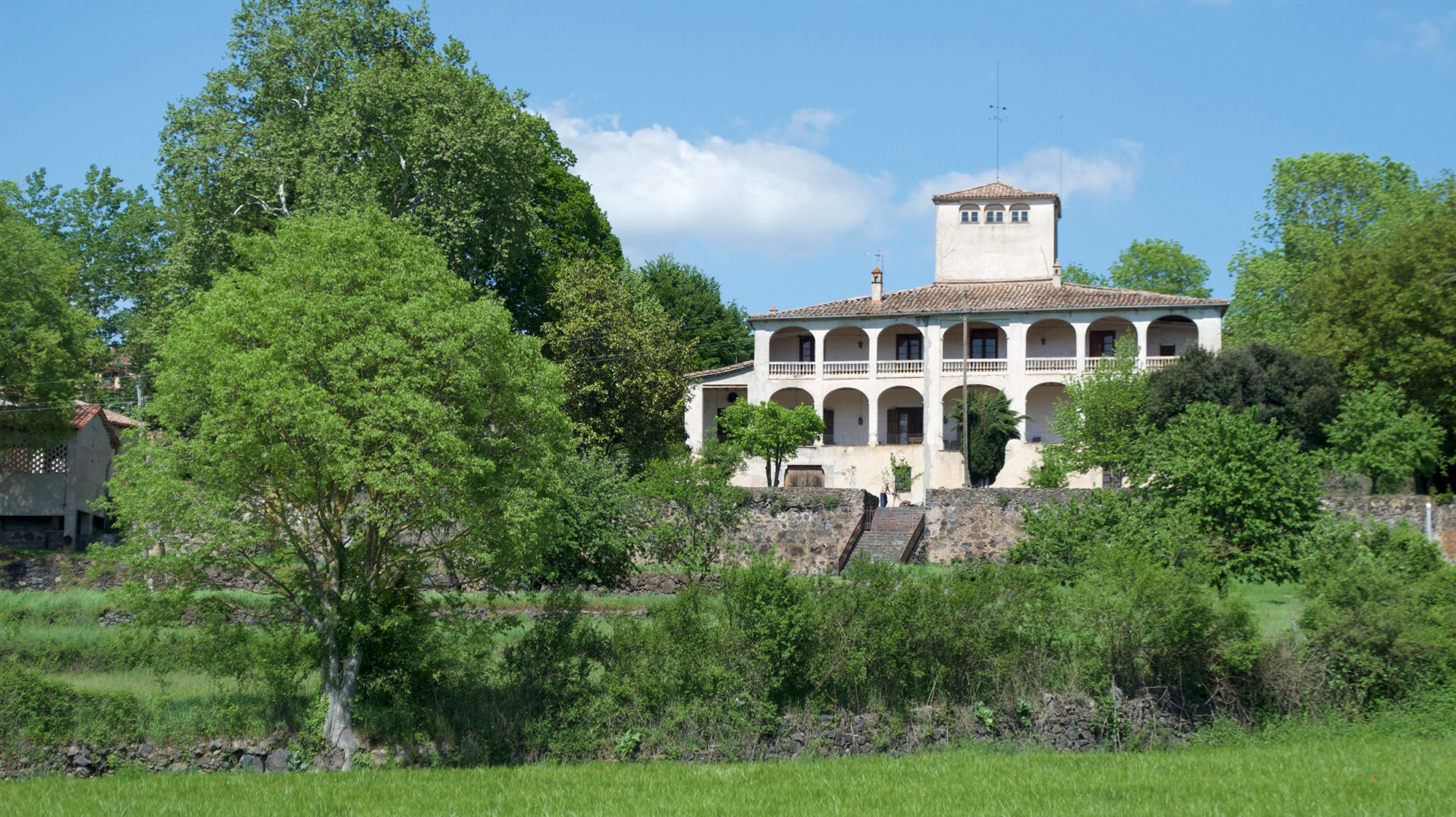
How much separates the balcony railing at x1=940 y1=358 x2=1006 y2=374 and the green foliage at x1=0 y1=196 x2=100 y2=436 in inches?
1122

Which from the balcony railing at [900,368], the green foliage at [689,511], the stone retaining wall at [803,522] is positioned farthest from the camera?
the balcony railing at [900,368]

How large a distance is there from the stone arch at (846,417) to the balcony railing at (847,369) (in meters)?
1.24

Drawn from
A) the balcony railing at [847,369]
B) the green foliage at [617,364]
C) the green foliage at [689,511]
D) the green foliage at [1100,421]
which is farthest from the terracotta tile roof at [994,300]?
the green foliage at [689,511]

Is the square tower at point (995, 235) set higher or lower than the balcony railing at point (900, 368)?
higher

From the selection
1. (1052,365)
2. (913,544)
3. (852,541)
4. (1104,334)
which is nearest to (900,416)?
(1052,365)

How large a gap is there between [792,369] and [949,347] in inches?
245

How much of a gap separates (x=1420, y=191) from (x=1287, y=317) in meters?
6.76

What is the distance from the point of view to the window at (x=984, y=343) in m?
43.2

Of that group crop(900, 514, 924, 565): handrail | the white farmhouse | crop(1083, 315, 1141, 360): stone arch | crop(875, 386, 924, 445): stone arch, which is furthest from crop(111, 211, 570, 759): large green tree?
crop(1083, 315, 1141, 360): stone arch

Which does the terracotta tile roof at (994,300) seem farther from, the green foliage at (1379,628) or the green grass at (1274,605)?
the green foliage at (1379,628)

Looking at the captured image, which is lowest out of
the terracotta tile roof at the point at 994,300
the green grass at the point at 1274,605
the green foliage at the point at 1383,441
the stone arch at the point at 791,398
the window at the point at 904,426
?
the green grass at the point at 1274,605

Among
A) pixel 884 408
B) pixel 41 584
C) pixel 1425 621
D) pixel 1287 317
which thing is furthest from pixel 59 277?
pixel 1287 317

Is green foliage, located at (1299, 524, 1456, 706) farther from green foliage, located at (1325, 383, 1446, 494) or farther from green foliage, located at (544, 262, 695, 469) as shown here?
green foliage, located at (544, 262, 695, 469)

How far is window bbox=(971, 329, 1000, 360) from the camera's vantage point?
142 feet
